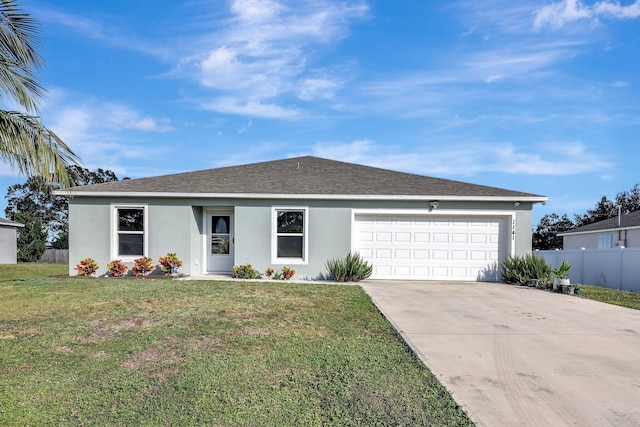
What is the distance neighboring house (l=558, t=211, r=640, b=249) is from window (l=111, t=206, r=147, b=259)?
73.4 feet

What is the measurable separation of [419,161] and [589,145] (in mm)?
7306

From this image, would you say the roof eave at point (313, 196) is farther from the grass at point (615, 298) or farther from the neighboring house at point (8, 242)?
the neighboring house at point (8, 242)

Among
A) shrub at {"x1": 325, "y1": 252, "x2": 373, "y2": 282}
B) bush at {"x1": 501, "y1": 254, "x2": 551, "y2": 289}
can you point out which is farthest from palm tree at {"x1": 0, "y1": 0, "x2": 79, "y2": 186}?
bush at {"x1": 501, "y1": 254, "x2": 551, "y2": 289}

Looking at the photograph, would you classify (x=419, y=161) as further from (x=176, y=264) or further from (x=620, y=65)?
(x=176, y=264)

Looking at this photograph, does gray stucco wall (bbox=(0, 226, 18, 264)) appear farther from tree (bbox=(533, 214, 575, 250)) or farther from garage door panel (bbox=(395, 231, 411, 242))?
tree (bbox=(533, 214, 575, 250))

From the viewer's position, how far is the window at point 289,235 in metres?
12.7

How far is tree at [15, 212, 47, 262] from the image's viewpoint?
28828 millimetres

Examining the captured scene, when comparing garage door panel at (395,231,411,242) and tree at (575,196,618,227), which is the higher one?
tree at (575,196,618,227)

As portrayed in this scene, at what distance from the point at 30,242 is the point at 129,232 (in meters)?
22.5

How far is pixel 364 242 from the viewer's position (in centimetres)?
1290

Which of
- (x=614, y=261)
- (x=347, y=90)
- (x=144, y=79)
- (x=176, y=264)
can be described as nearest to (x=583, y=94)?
(x=614, y=261)

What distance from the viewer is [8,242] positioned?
2709 cm

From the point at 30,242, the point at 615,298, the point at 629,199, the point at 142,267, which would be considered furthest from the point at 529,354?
the point at 629,199

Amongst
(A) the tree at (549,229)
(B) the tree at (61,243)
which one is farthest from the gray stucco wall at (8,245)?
(A) the tree at (549,229)
